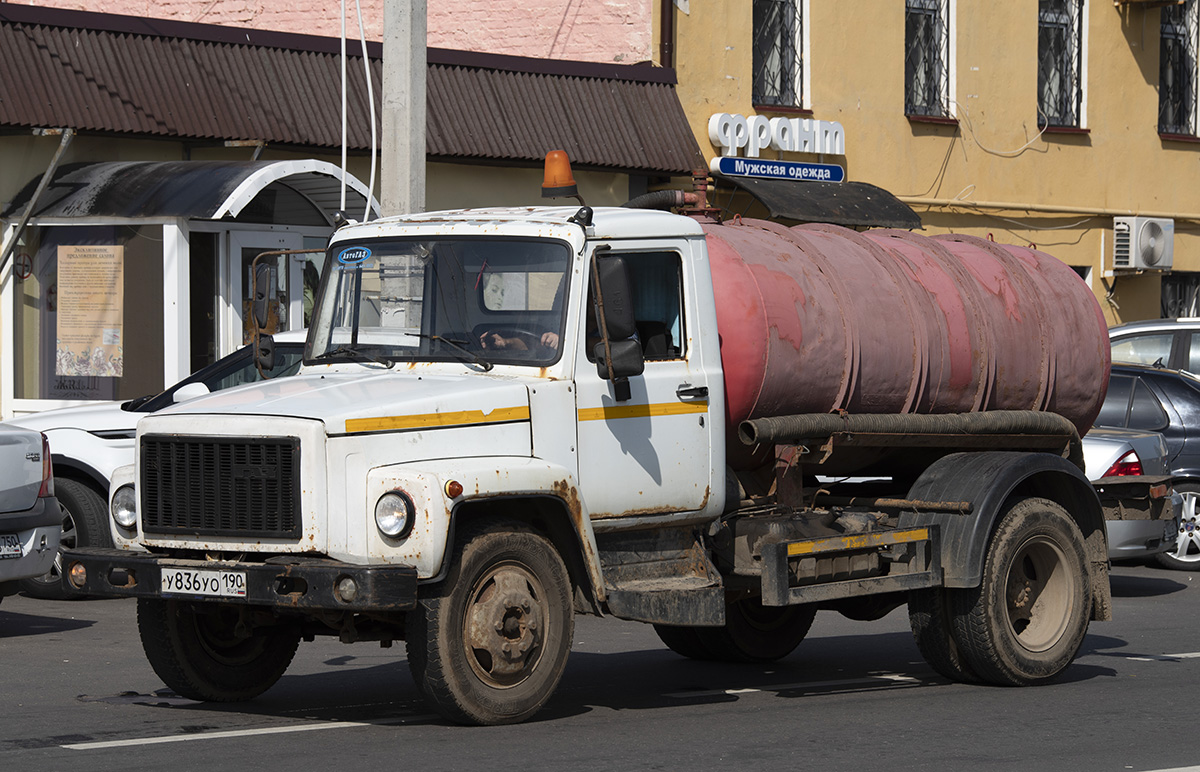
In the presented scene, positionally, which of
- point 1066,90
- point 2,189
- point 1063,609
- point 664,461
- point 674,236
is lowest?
point 1063,609

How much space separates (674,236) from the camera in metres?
8.87

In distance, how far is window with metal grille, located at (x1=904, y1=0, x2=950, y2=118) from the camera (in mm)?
24281

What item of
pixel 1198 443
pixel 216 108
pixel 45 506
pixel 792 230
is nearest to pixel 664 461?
pixel 792 230

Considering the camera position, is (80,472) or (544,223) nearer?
(544,223)

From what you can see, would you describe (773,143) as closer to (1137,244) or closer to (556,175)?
(1137,244)

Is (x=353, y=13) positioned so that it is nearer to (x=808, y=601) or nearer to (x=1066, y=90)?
(x=1066, y=90)

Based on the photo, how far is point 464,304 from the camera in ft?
27.8

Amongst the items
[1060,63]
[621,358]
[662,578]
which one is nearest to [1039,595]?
[662,578]

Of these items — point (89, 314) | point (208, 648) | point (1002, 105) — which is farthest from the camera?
point (1002, 105)

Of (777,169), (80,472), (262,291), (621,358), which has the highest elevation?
(777,169)

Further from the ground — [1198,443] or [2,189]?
[2,189]

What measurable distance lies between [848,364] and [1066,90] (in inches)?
700

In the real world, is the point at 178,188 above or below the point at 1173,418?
above

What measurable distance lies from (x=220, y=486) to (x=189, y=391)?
18.6 feet
